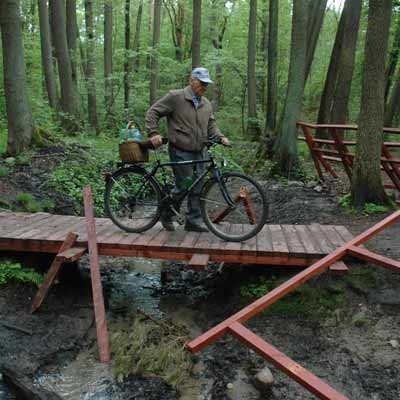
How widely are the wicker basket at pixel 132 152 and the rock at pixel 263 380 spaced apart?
9.40 ft

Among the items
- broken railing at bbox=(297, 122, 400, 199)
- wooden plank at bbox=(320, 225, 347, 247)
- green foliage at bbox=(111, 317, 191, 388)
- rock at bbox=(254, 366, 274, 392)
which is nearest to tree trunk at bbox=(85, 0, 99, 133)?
broken railing at bbox=(297, 122, 400, 199)

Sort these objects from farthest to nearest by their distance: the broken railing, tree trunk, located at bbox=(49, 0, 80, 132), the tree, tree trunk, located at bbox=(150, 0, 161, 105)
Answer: the tree
tree trunk, located at bbox=(150, 0, 161, 105)
tree trunk, located at bbox=(49, 0, 80, 132)
the broken railing

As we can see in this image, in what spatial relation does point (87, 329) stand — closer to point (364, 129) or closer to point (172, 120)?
point (172, 120)

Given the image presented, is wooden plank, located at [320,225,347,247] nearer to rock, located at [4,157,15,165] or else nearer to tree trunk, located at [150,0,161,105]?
rock, located at [4,157,15,165]

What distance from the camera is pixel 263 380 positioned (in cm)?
407

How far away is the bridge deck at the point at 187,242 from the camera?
202 inches

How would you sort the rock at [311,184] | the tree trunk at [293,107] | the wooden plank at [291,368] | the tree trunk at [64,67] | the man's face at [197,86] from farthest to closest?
1. the tree trunk at [64,67]
2. the tree trunk at [293,107]
3. the rock at [311,184]
4. the man's face at [197,86]
5. the wooden plank at [291,368]

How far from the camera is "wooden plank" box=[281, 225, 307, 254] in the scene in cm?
514

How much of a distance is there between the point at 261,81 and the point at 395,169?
20.5m

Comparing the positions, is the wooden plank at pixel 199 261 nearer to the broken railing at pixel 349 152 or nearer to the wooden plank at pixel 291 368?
the wooden plank at pixel 291 368

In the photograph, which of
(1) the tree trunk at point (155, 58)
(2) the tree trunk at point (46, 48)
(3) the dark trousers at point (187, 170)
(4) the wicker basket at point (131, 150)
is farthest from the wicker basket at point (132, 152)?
(1) the tree trunk at point (155, 58)

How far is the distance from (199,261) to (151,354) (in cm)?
112

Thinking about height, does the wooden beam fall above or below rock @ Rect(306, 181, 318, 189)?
above

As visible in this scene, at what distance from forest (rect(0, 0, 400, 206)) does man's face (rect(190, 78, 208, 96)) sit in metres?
3.08
